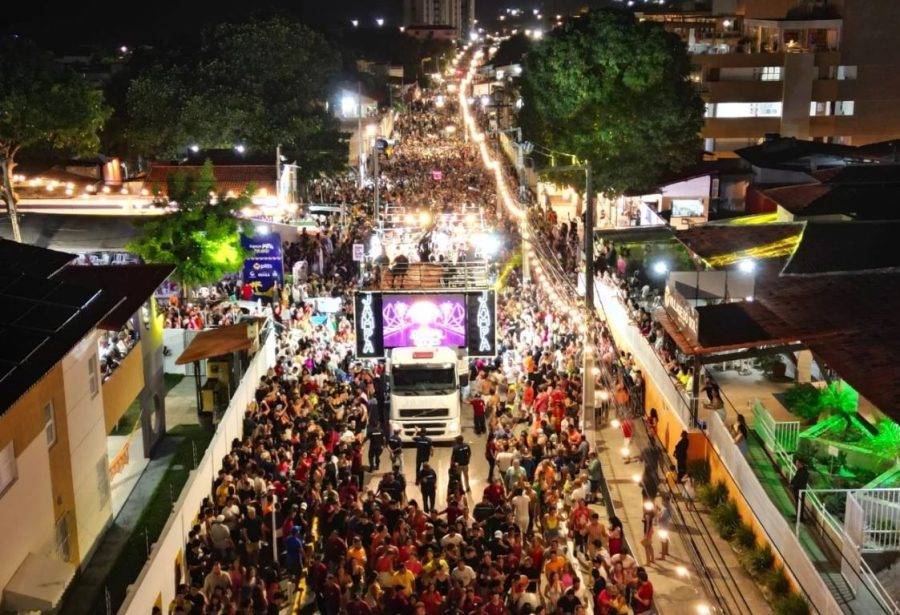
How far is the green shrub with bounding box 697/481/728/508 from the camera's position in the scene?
672 inches

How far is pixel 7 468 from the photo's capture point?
12672 millimetres

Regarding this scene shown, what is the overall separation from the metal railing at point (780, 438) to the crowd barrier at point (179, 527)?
8.69 metres

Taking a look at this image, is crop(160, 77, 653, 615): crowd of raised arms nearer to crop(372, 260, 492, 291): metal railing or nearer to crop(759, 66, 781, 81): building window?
crop(372, 260, 492, 291): metal railing

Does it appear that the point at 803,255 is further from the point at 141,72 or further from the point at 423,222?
the point at 141,72

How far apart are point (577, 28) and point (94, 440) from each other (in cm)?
2794

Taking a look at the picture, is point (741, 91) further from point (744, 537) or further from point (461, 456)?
point (744, 537)

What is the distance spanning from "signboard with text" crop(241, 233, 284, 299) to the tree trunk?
22.2 feet

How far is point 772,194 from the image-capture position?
2545 cm

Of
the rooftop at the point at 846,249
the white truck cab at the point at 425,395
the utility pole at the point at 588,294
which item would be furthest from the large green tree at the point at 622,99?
the rooftop at the point at 846,249

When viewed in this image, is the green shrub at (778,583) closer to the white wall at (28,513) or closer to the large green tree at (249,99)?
the white wall at (28,513)

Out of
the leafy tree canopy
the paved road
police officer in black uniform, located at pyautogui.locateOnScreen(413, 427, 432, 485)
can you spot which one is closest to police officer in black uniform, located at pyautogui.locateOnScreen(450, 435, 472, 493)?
the paved road

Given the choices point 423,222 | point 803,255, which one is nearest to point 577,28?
point 423,222

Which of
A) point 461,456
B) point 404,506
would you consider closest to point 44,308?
point 404,506

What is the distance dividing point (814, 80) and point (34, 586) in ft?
153
